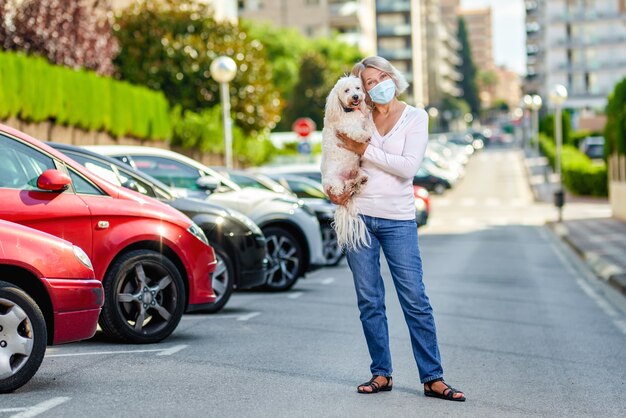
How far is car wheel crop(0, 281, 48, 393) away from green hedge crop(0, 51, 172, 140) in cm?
1609

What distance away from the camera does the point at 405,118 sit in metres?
6.91

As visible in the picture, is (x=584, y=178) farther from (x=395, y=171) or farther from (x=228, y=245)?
(x=395, y=171)

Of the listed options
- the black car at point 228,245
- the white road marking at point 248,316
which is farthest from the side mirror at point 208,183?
the white road marking at point 248,316

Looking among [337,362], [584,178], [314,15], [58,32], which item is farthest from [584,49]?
[337,362]

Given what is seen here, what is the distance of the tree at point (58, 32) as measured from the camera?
28688 mm

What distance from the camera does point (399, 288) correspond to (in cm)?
692

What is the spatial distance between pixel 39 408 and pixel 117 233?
2.62m

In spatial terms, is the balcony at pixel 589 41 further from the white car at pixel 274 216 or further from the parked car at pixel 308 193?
the white car at pixel 274 216

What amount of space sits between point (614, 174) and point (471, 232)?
6.85 metres

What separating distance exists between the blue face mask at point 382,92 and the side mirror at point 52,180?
2.12m

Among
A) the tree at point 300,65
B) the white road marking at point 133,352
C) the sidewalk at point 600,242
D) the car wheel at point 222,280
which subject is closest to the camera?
the white road marking at point 133,352

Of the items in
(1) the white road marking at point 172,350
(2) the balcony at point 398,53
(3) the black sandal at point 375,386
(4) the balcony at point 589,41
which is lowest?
(1) the white road marking at point 172,350

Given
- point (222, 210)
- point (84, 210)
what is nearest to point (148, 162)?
point (222, 210)

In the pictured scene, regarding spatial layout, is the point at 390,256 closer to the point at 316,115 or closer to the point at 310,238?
the point at 310,238
